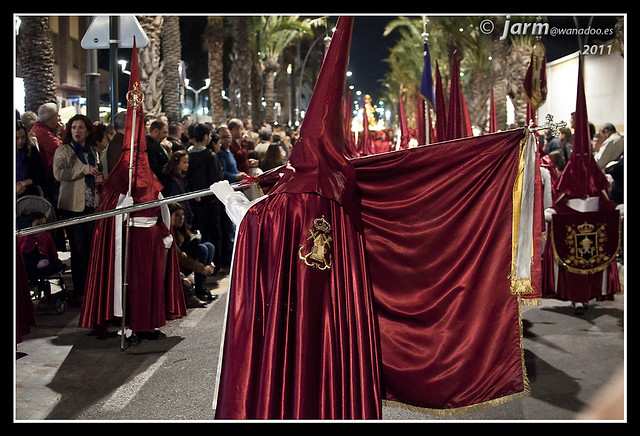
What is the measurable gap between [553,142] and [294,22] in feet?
76.0

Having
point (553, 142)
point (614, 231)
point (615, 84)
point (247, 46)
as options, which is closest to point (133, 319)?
point (614, 231)

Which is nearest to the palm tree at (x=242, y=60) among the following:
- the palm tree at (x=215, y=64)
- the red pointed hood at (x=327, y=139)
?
the palm tree at (x=215, y=64)

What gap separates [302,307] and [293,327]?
14cm

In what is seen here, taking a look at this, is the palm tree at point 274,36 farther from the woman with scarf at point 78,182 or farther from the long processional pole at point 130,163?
the long processional pole at point 130,163

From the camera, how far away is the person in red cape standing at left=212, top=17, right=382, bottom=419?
381 cm

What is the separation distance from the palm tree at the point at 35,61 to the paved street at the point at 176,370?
6.55 m

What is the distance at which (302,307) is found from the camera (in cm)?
382

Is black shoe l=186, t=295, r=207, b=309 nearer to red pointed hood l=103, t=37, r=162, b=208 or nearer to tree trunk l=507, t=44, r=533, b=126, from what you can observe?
red pointed hood l=103, t=37, r=162, b=208

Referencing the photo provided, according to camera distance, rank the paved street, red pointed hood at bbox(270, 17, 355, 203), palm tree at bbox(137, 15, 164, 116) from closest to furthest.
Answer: red pointed hood at bbox(270, 17, 355, 203) < the paved street < palm tree at bbox(137, 15, 164, 116)

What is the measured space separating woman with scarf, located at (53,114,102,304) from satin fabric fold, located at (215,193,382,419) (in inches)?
179

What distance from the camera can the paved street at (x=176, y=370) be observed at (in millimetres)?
5141

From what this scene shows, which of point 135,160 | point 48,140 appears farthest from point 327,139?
point 48,140

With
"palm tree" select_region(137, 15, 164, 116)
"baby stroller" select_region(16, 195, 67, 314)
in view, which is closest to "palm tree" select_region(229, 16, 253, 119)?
"palm tree" select_region(137, 15, 164, 116)

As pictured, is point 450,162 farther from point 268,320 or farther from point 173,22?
point 173,22
